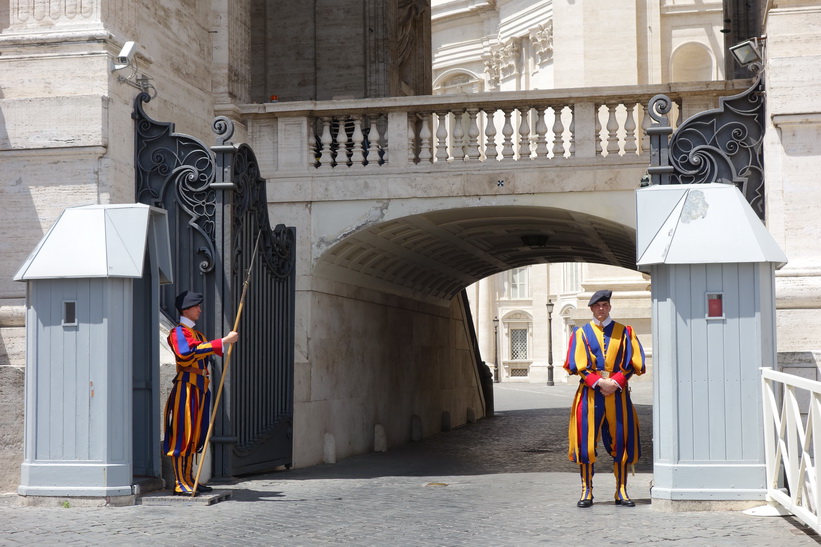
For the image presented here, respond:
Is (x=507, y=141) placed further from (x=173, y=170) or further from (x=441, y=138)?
(x=173, y=170)

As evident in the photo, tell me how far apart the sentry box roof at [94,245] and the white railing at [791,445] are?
4.69m

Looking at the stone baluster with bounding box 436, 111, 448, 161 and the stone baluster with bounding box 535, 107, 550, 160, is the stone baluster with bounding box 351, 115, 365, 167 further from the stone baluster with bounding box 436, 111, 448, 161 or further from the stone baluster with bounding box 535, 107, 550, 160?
the stone baluster with bounding box 535, 107, 550, 160

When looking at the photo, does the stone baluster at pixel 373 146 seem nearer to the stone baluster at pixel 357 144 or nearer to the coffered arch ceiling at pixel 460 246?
the stone baluster at pixel 357 144

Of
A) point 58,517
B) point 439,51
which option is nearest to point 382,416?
point 58,517

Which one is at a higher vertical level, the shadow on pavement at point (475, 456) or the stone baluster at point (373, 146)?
the stone baluster at point (373, 146)

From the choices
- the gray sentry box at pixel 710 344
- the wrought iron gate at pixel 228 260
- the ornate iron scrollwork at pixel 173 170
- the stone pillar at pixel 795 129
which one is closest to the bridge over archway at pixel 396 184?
the wrought iron gate at pixel 228 260

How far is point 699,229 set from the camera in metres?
9.07

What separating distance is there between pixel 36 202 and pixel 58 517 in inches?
148

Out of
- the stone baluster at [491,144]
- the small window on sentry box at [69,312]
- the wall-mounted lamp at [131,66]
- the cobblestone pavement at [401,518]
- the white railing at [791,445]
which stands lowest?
the cobblestone pavement at [401,518]

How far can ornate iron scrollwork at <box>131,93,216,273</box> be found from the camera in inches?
459

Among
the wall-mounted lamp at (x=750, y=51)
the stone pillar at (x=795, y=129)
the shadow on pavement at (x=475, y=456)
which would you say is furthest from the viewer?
the shadow on pavement at (x=475, y=456)

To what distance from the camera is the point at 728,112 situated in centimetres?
1136

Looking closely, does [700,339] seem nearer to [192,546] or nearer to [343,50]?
[192,546]

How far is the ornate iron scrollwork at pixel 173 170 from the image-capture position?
38.2ft
